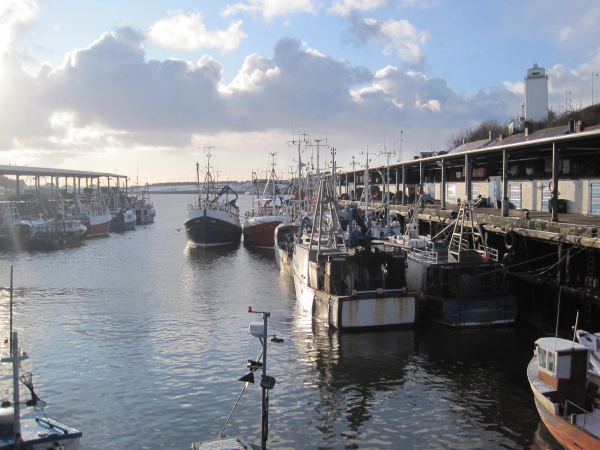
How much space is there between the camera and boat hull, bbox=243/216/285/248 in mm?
62906

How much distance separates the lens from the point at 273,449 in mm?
13508

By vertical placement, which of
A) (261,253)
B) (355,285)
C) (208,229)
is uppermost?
(208,229)

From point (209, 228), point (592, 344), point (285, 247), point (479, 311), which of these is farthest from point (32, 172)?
point (592, 344)

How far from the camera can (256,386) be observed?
17.9 metres

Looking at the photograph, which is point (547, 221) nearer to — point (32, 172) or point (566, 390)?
point (566, 390)

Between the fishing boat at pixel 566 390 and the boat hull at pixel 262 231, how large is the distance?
Answer: 4951 centimetres

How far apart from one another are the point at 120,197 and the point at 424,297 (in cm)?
10664

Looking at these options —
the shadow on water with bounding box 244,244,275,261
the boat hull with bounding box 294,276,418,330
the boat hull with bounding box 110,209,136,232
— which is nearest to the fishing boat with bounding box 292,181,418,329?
the boat hull with bounding box 294,276,418,330

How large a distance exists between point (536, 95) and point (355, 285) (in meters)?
79.7

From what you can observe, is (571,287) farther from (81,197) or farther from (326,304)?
(81,197)

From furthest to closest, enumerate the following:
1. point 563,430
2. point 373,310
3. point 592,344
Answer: point 373,310 → point 592,344 → point 563,430

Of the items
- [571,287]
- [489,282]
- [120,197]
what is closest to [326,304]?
[489,282]

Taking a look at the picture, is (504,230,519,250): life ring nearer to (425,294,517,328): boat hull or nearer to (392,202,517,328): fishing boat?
(392,202,517,328): fishing boat

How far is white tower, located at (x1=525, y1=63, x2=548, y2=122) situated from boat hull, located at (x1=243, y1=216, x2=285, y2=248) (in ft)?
175
